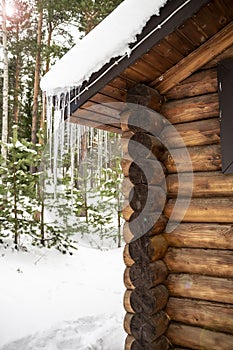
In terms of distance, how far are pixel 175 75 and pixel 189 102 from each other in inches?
12.9

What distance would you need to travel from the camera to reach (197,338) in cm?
286

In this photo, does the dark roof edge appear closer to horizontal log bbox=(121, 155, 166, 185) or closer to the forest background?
horizontal log bbox=(121, 155, 166, 185)

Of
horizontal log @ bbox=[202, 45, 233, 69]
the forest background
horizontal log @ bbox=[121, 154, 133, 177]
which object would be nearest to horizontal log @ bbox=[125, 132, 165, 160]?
horizontal log @ bbox=[121, 154, 133, 177]

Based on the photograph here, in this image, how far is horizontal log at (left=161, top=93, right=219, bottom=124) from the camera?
297 cm

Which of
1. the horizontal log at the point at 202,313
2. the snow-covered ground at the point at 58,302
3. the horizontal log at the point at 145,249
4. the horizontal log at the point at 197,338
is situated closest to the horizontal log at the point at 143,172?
the horizontal log at the point at 145,249

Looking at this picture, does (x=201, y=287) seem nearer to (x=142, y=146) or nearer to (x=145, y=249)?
(x=145, y=249)

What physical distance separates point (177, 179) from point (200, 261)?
87 centimetres

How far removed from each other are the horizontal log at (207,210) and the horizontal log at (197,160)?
33 centimetres

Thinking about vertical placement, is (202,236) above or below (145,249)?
above

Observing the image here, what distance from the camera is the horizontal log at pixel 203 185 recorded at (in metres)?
2.84

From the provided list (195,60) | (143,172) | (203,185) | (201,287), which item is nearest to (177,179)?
(203,185)

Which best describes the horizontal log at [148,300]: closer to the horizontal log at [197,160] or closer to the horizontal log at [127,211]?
the horizontal log at [127,211]

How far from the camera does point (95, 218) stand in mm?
9508

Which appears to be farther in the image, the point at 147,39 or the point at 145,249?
the point at 145,249
